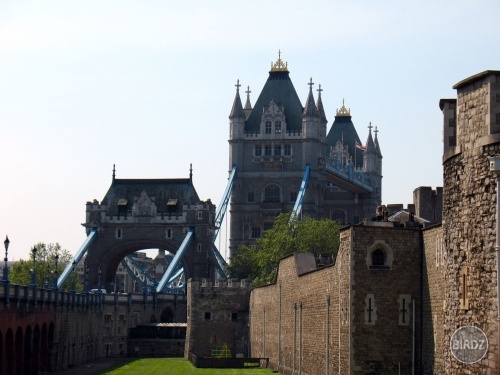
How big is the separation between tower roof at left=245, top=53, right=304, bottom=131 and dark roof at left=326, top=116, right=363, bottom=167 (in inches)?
1169

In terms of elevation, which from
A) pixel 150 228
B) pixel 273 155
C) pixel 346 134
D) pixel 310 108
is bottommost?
pixel 150 228

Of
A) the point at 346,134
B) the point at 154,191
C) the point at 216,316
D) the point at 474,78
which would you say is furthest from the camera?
the point at 346,134

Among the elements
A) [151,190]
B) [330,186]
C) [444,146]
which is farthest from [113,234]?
[444,146]

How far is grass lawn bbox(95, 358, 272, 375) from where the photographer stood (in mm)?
67025

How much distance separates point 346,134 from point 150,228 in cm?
6127

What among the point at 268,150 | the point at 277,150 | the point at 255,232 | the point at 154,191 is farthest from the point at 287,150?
the point at 154,191

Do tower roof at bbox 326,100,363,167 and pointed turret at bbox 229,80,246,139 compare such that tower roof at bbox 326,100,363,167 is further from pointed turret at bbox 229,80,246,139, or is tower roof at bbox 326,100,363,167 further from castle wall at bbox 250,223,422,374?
castle wall at bbox 250,223,422,374

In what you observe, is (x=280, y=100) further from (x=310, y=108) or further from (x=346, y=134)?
(x=346, y=134)

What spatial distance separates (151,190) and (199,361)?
66.1 m

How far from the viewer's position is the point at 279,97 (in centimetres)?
15938

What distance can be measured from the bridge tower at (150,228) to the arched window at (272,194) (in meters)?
16.1

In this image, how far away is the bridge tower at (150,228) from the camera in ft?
442

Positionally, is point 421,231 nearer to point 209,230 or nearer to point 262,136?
point 209,230

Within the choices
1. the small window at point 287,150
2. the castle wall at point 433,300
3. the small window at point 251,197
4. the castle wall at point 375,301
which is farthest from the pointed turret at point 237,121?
the castle wall at point 433,300
